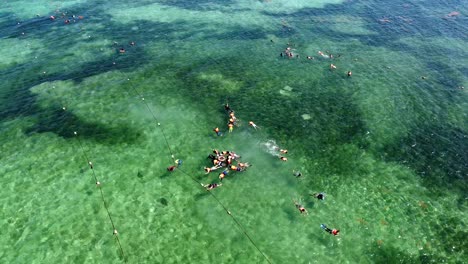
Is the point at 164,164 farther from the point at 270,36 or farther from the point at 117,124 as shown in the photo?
the point at 270,36

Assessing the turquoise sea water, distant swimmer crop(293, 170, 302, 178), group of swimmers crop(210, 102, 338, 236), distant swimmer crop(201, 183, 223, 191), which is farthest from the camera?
distant swimmer crop(293, 170, 302, 178)

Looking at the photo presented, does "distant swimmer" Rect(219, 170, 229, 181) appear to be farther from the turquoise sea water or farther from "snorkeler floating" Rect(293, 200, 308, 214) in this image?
"snorkeler floating" Rect(293, 200, 308, 214)

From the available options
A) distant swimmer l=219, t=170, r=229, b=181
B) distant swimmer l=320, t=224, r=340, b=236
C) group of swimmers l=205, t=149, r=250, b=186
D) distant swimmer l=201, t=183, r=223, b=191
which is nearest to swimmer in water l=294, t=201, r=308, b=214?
distant swimmer l=320, t=224, r=340, b=236

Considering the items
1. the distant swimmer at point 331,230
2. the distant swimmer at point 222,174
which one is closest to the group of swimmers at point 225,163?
the distant swimmer at point 222,174

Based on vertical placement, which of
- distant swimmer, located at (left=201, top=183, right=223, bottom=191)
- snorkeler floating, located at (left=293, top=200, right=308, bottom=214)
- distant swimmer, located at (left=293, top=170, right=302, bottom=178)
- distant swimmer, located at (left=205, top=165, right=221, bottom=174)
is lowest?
distant swimmer, located at (left=201, top=183, right=223, bottom=191)

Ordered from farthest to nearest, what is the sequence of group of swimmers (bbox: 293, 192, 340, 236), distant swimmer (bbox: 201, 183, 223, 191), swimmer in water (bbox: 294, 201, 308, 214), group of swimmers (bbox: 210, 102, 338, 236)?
distant swimmer (bbox: 201, 183, 223, 191)
group of swimmers (bbox: 210, 102, 338, 236)
swimmer in water (bbox: 294, 201, 308, 214)
group of swimmers (bbox: 293, 192, 340, 236)

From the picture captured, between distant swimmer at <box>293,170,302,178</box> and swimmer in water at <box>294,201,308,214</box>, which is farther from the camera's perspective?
distant swimmer at <box>293,170,302,178</box>

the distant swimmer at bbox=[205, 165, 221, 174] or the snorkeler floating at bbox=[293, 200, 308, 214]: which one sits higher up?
the snorkeler floating at bbox=[293, 200, 308, 214]

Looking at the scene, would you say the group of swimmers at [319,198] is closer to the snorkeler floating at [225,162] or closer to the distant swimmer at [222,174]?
the snorkeler floating at [225,162]

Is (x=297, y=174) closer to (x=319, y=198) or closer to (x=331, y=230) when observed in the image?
(x=319, y=198)
